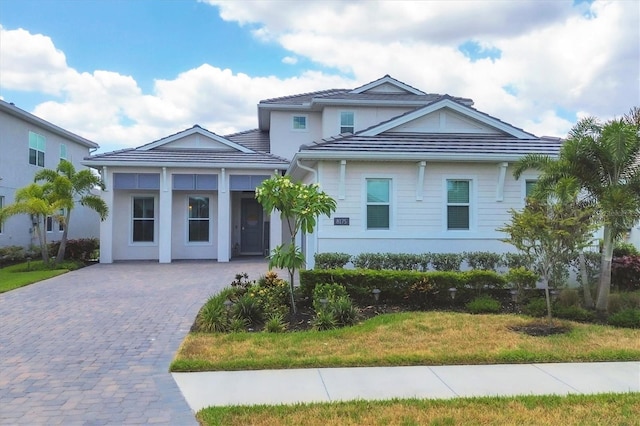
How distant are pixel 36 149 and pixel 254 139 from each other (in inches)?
401

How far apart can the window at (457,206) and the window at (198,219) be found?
10.1 metres

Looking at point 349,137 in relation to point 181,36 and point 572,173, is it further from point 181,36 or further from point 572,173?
point 181,36

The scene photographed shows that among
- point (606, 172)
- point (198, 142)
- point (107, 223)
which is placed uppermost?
point (198, 142)

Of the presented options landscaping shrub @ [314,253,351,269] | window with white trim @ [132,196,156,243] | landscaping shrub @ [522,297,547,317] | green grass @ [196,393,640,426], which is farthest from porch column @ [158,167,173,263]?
Answer: green grass @ [196,393,640,426]

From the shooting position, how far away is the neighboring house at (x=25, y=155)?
18797mm

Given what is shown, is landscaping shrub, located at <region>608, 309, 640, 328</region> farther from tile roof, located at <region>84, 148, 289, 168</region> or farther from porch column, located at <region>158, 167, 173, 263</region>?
porch column, located at <region>158, 167, 173, 263</region>

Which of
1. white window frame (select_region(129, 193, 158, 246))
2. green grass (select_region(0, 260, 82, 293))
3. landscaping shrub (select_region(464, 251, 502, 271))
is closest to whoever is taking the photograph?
landscaping shrub (select_region(464, 251, 502, 271))

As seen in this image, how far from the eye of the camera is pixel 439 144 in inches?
490

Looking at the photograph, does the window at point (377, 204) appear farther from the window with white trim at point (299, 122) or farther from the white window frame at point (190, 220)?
the window with white trim at point (299, 122)

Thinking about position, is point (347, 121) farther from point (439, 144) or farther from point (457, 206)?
point (457, 206)

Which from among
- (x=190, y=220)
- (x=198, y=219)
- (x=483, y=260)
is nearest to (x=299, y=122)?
(x=198, y=219)

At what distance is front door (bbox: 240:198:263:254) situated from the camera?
66.1 feet

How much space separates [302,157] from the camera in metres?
11.5

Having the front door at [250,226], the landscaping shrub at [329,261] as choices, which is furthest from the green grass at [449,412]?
the front door at [250,226]
